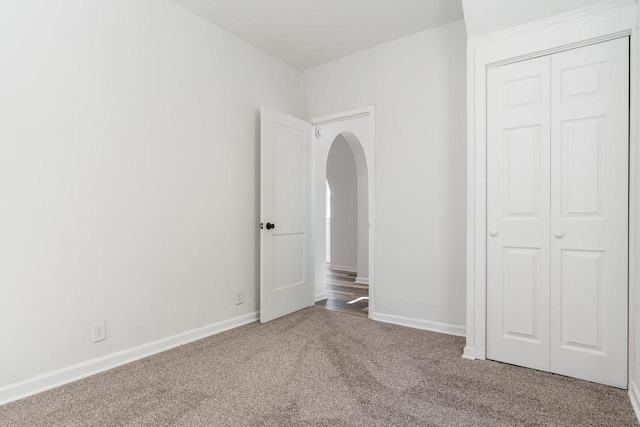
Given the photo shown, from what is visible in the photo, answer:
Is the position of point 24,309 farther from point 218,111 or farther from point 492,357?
point 492,357

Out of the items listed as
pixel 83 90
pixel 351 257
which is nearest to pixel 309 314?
Result: pixel 83 90

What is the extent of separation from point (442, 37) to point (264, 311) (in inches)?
115

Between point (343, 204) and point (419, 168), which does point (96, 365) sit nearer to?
point (419, 168)

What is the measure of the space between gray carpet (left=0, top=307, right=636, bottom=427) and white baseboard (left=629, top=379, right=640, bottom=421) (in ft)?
0.11

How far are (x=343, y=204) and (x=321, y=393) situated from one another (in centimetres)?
477

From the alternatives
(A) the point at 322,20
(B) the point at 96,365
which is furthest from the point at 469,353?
(A) the point at 322,20

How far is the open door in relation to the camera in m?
3.33

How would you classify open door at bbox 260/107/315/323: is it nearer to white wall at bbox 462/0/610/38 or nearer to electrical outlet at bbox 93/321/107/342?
electrical outlet at bbox 93/321/107/342

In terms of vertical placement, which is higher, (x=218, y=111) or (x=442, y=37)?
(x=442, y=37)

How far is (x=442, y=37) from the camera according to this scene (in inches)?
122

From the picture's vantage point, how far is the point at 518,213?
7.77ft

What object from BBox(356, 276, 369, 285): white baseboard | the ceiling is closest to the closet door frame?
the ceiling

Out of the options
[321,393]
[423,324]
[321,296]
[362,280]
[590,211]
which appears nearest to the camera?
[321,393]

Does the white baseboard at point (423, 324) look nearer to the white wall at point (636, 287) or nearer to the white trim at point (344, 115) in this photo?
the white wall at point (636, 287)
